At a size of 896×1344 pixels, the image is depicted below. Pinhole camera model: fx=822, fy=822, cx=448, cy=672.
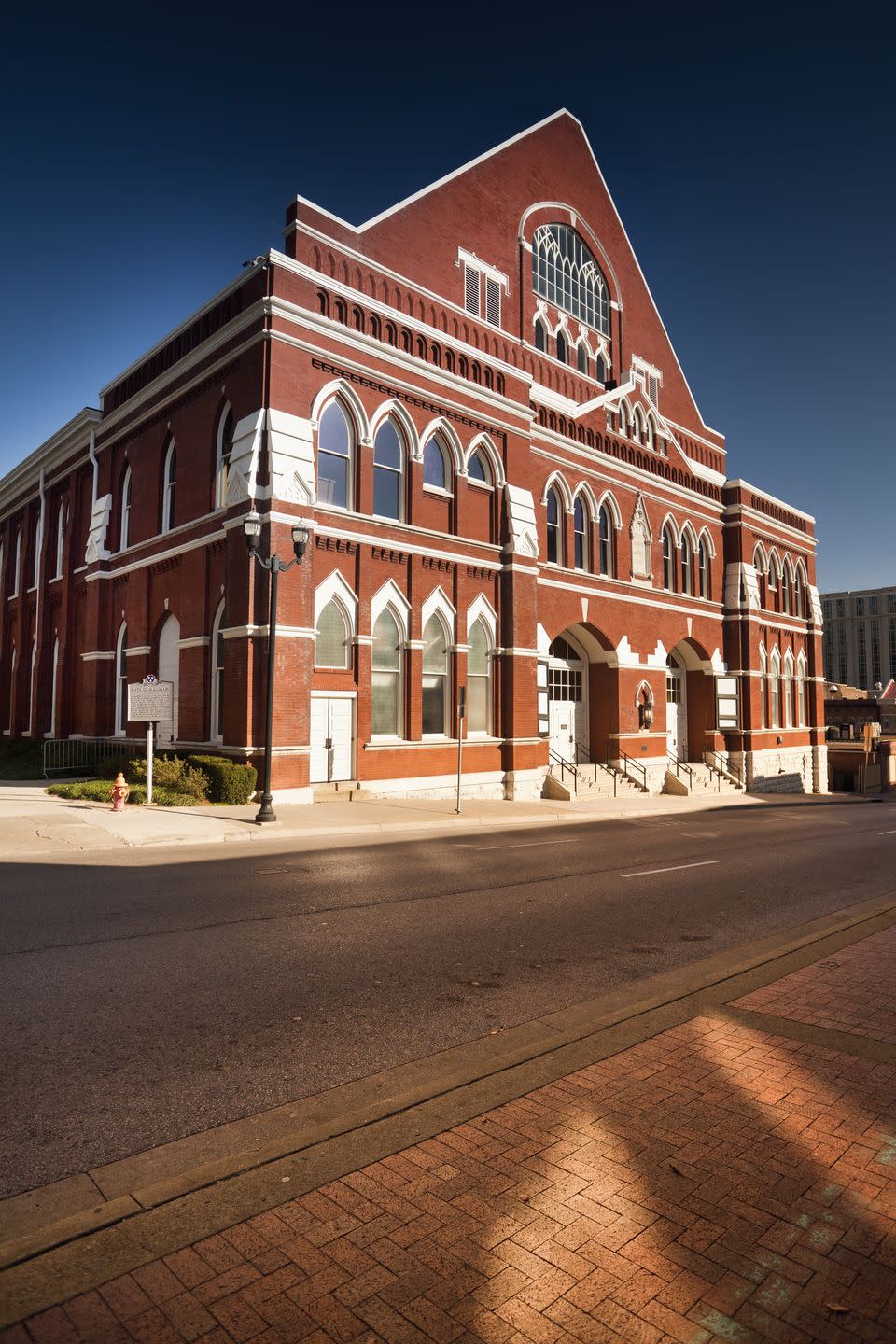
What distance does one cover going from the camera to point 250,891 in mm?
9469

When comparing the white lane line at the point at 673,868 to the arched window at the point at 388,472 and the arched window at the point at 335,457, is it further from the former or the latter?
the arched window at the point at 388,472

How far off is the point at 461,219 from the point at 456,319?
4141mm

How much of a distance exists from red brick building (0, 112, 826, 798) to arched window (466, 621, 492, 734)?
3.1 inches

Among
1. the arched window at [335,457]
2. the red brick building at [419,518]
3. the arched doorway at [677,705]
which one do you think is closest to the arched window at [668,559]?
the red brick building at [419,518]

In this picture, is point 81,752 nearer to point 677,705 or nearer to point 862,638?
point 677,705

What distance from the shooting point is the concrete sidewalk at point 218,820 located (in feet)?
42.3

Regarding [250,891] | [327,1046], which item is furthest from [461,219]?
[327,1046]

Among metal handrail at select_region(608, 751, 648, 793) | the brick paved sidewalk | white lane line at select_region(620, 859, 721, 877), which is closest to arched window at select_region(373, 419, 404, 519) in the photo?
white lane line at select_region(620, 859, 721, 877)

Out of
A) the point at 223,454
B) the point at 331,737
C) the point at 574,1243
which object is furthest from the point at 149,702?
the point at 574,1243

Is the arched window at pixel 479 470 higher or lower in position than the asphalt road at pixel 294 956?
higher

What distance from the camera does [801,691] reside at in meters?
41.3

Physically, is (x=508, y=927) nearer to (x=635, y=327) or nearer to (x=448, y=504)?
(x=448, y=504)

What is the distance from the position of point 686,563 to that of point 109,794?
24.8 meters

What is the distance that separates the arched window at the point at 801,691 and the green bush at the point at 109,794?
32605 mm
